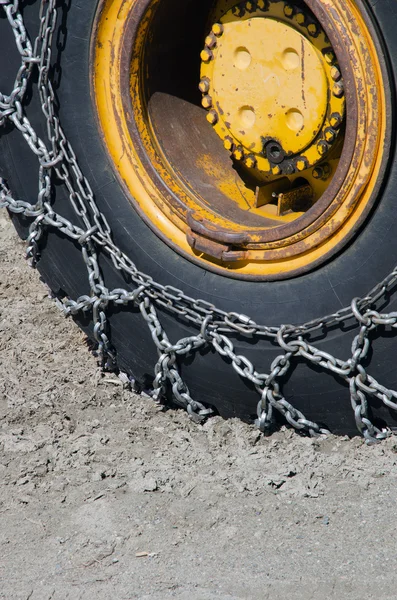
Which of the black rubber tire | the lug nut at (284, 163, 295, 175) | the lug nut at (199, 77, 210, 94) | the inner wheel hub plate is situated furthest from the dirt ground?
the lug nut at (199, 77, 210, 94)

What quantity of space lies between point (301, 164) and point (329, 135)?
0.12 m

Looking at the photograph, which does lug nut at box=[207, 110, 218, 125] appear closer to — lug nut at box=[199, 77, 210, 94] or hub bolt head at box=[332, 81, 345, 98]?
lug nut at box=[199, 77, 210, 94]

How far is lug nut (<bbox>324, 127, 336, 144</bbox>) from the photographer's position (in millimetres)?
1960

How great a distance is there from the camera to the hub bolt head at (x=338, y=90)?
1.89 metres

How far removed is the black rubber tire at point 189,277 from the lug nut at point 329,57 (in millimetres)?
316

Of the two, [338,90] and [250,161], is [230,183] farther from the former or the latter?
[338,90]

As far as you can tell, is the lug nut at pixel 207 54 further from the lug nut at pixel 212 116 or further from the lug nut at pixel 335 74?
the lug nut at pixel 335 74

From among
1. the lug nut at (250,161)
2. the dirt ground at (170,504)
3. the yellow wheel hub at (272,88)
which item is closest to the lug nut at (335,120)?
the yellow wheel hub at (272,88)

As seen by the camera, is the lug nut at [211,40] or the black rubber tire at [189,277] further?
the lug nut at [211,40]

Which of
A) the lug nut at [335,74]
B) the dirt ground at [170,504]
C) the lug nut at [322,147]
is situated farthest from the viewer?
the lug nut at [322,147]

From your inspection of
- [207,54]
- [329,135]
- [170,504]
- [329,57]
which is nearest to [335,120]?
[329,135]

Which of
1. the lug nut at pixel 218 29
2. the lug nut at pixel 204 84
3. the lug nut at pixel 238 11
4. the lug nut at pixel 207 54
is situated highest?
the lug nut at pixel 238 11

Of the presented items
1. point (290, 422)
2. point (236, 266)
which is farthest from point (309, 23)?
point (290, 422)

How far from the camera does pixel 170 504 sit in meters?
1.99
